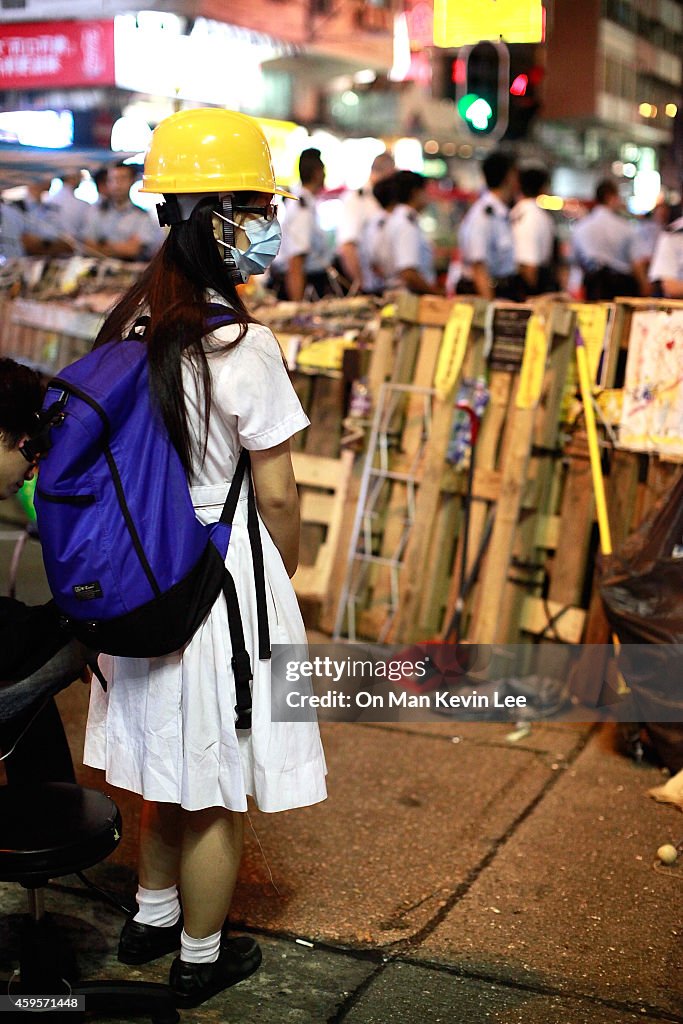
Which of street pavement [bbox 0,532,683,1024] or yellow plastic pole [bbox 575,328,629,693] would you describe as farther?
yellow plastic pole [bbox 575,328,629,693]

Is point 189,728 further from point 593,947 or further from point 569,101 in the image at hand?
point 569,101

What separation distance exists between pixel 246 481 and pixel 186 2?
47.4ft

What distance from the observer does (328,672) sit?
5410 millimetres

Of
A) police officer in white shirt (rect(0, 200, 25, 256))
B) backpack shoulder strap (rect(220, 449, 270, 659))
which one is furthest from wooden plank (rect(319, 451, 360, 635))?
police officer in white shirt (rect(0, 200, 25, 256))

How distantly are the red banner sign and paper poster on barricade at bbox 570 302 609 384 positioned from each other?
6.64 m

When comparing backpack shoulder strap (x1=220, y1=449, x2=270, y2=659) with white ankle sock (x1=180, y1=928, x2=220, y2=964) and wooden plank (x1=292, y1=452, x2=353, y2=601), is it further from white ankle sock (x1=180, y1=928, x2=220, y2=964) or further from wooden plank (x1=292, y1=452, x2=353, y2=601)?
wooden plank (x1=292, y1=452, x2=353, y2=601)

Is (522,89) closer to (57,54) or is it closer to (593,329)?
(57,54)

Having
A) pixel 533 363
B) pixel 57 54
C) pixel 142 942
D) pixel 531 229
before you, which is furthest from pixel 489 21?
pixel 142 942

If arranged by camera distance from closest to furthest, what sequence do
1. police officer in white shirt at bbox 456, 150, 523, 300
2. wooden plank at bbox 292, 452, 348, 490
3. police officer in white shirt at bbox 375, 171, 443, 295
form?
wooden plank at bbox 292, 452, 348, 490, police officer in white shirt at bbox 375, 171, 443, 295, police officer in white shirt at bbox 456, 150, 523, 300

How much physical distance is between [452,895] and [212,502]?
63.6 inches

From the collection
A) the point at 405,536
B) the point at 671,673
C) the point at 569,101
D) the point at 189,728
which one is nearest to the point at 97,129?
the point at 405,536

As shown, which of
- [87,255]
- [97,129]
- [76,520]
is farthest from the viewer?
[97,129]

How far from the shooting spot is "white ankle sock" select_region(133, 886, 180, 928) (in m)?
3.20

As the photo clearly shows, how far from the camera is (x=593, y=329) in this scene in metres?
5.40
